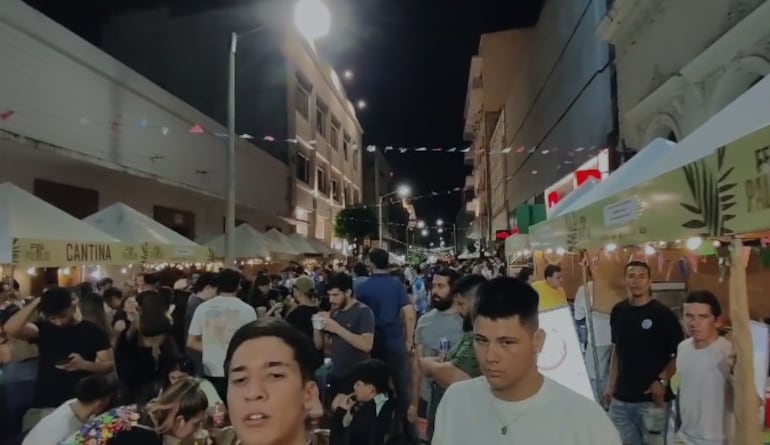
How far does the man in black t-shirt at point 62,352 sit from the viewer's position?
582 centimetres

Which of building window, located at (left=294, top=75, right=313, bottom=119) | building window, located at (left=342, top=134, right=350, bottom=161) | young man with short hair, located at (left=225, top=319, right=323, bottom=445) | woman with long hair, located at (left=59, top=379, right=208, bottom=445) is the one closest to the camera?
young man with short hair, located at (left=225, top=319, right=323, bottom=445)

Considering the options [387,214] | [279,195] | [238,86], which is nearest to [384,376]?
[279,195]

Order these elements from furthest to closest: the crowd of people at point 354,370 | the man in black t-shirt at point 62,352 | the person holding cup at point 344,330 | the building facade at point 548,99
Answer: the building facade at point 548,99 → the person holding cup at point 344,330 → the man in black t-shirt at point 62,352 → the crowd of people at point 354,370

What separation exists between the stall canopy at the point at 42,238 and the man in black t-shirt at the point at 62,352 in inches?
53.5

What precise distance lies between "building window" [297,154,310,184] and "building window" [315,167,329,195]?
2.58 m

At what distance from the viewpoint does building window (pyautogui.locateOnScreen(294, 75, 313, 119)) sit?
3969 centimetres

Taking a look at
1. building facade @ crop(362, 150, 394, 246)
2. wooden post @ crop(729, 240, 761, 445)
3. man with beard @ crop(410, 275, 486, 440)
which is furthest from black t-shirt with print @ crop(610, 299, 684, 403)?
building facade @ crop(362, 150, 394, 246)

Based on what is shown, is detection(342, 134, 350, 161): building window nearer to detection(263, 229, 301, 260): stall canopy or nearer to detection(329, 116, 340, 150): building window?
detection(329, 116, 340, 150): building window

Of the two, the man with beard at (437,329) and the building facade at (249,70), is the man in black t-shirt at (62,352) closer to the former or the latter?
the man with beard at (437,329)

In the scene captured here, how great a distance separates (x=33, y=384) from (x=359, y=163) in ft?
213

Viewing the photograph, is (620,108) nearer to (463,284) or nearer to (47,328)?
(463,284)

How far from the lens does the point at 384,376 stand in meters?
5.81

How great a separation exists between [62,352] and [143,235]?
17.0ft

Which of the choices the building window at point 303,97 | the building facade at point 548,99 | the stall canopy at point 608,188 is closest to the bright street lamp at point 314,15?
the building facade at point 548,99
